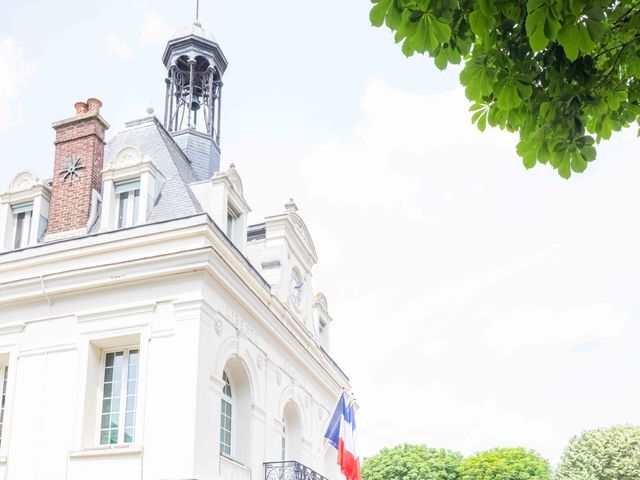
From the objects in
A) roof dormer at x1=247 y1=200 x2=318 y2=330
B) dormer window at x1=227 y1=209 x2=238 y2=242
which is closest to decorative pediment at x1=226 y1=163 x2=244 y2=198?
dormer window at x1=227 y1=209 x2=238 y2=242

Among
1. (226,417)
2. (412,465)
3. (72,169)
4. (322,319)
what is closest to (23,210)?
(72,169)

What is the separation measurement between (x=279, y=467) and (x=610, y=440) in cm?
3034

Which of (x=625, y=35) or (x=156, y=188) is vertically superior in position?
(x=156, y=188)

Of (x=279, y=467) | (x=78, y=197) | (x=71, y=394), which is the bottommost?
(x=279, y=467)

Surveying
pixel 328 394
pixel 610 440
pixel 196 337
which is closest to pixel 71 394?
pixel 196 337

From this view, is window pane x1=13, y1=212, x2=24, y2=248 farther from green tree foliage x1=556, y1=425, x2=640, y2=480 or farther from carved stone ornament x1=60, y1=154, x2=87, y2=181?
→ green tree foliage x1=556, y1=425, x2=640, y2=480

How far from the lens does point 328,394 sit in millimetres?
22562

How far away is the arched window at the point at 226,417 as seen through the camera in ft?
54.8

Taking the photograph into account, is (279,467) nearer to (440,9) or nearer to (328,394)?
(328,394)

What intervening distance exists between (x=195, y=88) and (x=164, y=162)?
5.63m

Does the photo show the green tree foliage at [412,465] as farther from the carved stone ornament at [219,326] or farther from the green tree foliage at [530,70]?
the green tree foliage at [530,70]

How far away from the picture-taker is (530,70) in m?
5.92

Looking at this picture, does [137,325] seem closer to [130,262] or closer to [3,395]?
[130,262]

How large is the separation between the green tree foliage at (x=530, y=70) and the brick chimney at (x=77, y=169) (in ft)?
42.5
